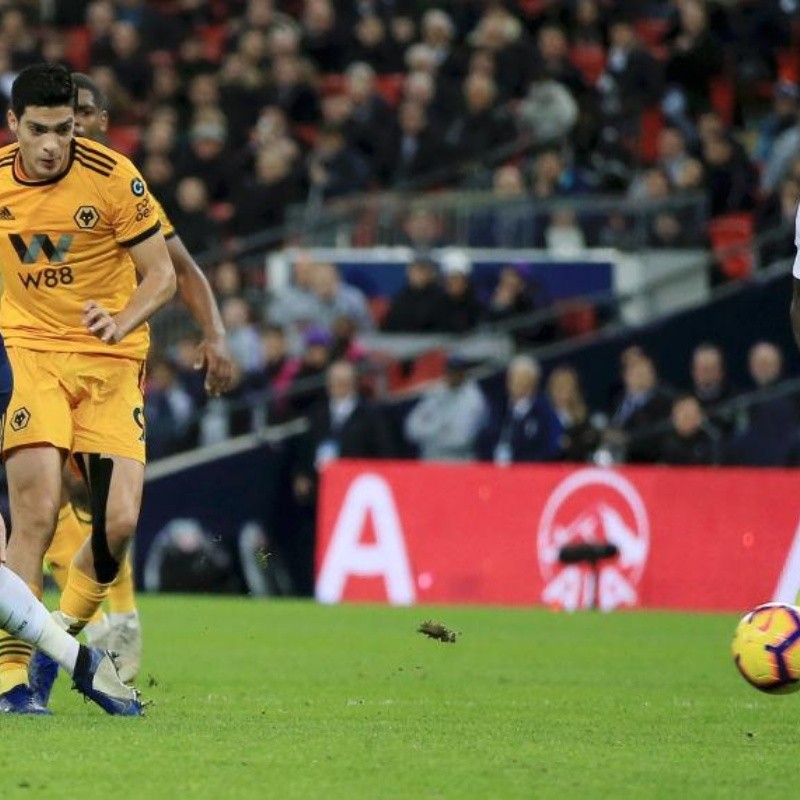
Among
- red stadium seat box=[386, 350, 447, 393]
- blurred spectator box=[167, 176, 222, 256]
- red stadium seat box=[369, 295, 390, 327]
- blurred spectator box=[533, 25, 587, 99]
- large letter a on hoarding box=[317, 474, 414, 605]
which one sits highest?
blurred spectator box=[533, 25, 587, 99]

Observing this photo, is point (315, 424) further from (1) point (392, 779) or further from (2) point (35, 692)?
(1) point (392, 779)

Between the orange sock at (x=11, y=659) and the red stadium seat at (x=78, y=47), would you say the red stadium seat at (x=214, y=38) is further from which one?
the orange sock at (x=11, y=659)

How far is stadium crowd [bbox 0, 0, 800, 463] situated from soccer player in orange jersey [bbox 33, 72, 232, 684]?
A: 8387 millimetres

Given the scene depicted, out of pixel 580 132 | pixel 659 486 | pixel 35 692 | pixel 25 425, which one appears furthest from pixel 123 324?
pixel 580 132

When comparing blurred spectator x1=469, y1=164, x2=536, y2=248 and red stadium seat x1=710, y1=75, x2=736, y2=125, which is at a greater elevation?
red stadium seat x1=710, y1=75, x2=736, y2=125

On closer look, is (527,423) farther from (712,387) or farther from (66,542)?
(66,542)

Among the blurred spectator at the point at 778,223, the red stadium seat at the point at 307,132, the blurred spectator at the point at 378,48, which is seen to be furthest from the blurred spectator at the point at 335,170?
the blurred spectator at the point at 778,223

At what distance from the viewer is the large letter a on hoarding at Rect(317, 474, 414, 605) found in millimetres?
17422

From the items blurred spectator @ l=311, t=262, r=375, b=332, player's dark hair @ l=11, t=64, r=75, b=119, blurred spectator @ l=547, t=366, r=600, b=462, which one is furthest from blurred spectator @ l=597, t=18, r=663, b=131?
player's dark hair @ l=11, t=64, r=75, b=119

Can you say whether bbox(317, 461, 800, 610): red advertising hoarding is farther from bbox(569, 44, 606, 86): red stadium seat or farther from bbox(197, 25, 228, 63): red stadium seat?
bbox(197, 25, 228, 63): red stadium seat

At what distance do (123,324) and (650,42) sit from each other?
54.3 feet

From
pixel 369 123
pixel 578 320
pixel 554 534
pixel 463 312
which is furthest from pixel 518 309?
pixel 554 534

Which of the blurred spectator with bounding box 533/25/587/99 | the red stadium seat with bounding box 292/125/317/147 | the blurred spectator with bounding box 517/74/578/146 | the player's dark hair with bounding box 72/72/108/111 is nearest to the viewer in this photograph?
the player's dark hair with bounding box 72/72/108/111

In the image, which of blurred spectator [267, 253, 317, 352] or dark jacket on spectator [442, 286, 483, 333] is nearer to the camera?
dark jacket on spectator [442, 286, 483, 333]
